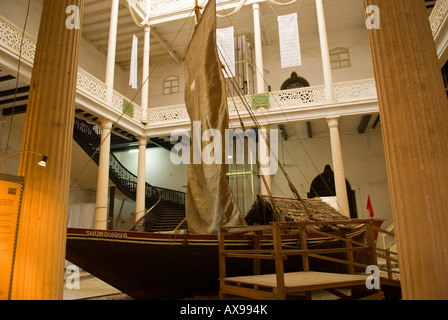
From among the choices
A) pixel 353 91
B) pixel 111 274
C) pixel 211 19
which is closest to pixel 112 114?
pixel 211 19

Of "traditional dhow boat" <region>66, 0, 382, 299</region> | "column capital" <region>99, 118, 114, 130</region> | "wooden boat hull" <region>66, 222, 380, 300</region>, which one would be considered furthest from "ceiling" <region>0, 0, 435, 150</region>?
"wooden boat hull" <region>66, 222, 380, 300</region>

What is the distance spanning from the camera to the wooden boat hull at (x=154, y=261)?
4.40m

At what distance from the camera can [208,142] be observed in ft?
17.1

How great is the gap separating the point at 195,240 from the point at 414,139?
321 centimetres

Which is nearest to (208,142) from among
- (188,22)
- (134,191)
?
(134,191)

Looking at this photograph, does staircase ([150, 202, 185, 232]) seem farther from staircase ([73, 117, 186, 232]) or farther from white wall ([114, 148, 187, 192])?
white wall ([114, 148, 187, 192])

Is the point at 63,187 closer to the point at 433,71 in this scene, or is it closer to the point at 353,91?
the point at 433,71

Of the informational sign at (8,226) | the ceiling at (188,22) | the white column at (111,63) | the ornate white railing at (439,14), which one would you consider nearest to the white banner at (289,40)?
the ceiling at (188,22)

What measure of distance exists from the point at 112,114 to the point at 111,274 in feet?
23.1

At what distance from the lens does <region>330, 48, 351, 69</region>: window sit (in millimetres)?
14656

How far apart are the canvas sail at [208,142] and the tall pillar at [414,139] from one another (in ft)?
9.32

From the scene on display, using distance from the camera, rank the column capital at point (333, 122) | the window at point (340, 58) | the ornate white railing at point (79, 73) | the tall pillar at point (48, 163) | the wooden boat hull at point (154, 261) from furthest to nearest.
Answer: the window at point (340, 58)
the column capital at point (333, 122)
the ornate white railing at point (79, 73)
the wooden boat hull at point (154, 261)
the tall pillar at point (48, 163)

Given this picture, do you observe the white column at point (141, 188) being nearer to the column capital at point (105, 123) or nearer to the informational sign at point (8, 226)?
the column capital at point (105, 123)

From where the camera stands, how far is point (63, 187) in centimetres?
263
